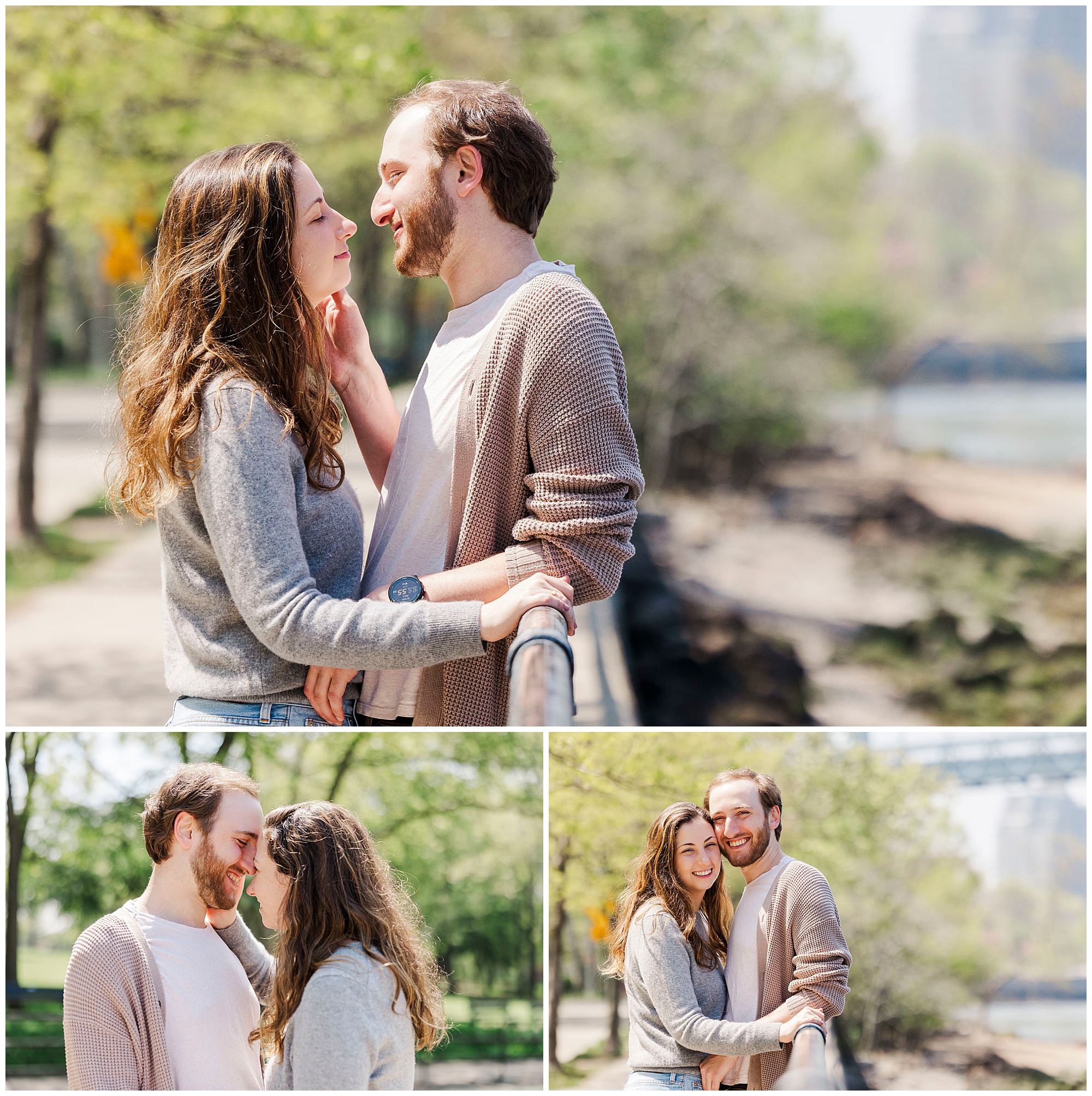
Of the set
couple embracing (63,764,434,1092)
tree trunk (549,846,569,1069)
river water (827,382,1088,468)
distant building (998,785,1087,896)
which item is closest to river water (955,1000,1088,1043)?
distant building (998,785,1087,896)

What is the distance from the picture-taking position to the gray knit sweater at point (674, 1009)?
96.3 inches

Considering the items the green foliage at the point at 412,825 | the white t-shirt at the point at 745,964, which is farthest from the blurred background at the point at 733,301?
the white t-shirt at the point at 745,964

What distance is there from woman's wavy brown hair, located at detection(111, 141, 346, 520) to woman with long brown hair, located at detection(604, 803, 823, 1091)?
117cm

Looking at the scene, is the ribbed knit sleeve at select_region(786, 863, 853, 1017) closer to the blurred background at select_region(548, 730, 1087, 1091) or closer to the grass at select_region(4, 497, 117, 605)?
the blurred background at select_region(548, 730, 1087, 1091)

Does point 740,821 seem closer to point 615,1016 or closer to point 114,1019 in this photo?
point 615,1016

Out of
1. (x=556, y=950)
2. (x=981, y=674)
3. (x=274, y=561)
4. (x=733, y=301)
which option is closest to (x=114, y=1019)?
(x=274, y=561)

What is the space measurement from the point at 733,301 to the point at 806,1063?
25197 mm

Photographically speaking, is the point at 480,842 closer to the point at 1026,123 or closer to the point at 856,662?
the point at 856,662

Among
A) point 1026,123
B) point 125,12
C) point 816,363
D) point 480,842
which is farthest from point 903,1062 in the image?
point 1026,123

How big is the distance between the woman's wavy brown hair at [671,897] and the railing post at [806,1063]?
0.24 metres

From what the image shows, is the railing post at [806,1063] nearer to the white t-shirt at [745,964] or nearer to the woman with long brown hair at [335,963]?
the white t-shirt at [745,964]

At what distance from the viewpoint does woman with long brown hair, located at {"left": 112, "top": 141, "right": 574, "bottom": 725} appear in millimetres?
2051

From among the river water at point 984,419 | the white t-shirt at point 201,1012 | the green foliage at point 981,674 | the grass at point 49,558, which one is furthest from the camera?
the river water at point 984,419

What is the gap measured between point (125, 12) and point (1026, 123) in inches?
1999
